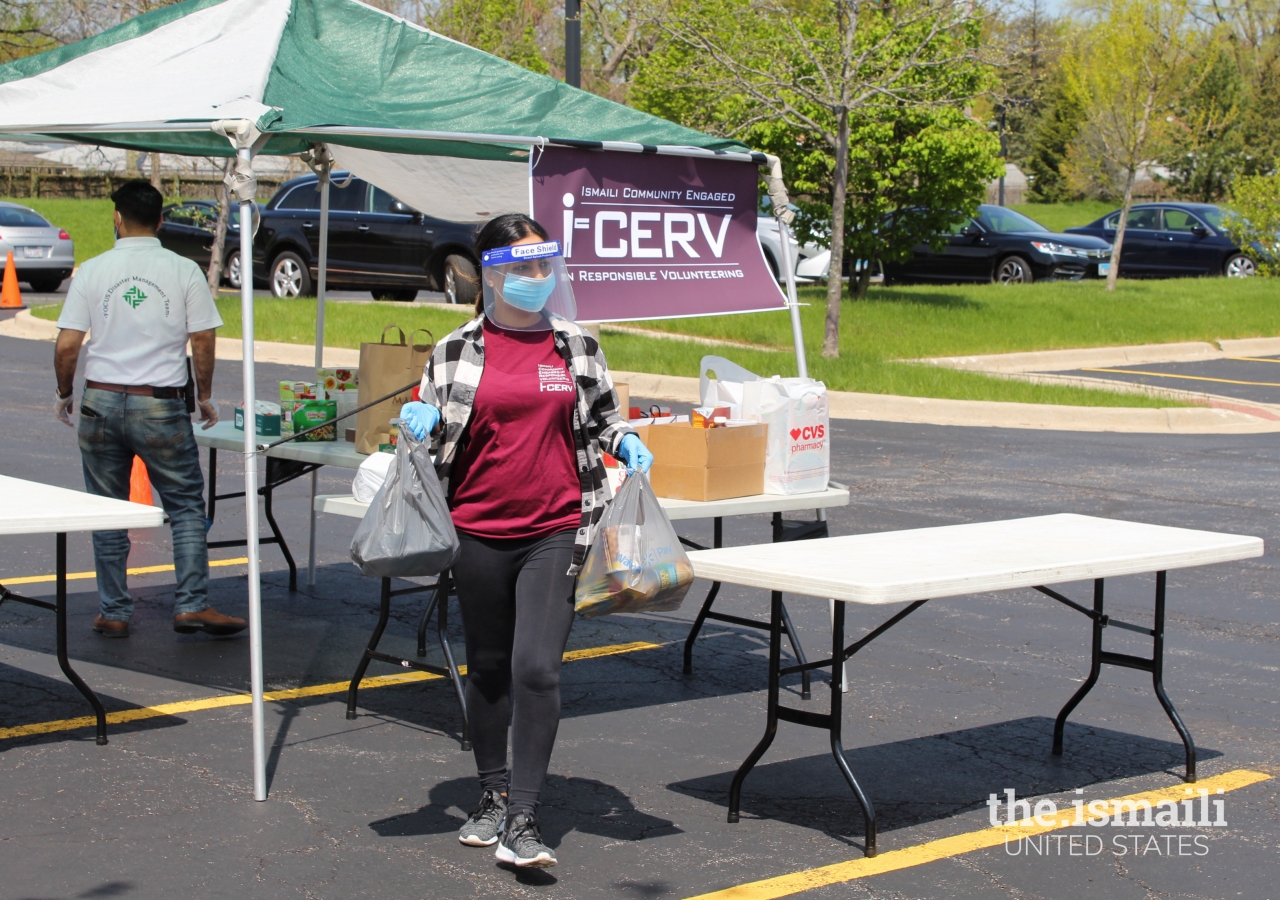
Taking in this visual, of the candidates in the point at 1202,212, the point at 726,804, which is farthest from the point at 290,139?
the point at 1202,212

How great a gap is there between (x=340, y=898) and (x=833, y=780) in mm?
1905

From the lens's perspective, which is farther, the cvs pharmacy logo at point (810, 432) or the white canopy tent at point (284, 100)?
the cvs pharmacy logo at point (810, 432)

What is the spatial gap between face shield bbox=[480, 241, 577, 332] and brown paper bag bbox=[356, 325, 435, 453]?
164 centimetres

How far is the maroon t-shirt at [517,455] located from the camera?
14.6ft

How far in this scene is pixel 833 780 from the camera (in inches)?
212

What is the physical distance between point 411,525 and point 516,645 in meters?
0.46

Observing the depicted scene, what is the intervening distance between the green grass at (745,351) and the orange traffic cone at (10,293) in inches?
113

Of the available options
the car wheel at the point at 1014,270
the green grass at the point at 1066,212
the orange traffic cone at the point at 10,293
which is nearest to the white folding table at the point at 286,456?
the orange traffic cone at the point at 10,293

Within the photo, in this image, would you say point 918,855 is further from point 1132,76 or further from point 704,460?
point 1132,76

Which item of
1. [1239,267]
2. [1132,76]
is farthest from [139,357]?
[1239,267]

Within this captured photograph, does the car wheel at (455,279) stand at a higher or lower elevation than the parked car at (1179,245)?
lower

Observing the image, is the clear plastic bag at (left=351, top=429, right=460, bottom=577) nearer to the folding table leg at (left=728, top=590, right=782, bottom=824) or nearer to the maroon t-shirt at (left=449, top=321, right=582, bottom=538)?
the maroon t-shirt at (left=449, top=321, right=582, bottom=538)

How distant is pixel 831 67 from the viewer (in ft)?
61.1

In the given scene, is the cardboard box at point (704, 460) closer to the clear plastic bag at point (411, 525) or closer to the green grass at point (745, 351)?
the clear plastic bag at point (411, 525)
